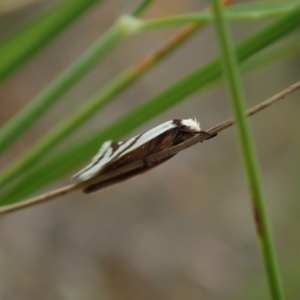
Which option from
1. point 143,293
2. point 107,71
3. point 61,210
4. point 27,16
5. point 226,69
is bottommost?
point 143,293

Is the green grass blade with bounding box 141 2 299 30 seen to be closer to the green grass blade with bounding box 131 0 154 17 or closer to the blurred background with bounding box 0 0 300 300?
the green grass blade with bounding box 131 0 154 17

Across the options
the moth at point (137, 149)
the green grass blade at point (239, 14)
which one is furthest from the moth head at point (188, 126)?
the green grass blade at point (239, 14)

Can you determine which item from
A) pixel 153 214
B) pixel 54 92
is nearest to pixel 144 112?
pixel 54 92

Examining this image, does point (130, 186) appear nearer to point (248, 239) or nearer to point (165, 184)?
point (165, 184)

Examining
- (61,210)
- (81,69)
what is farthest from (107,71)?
(81,69)

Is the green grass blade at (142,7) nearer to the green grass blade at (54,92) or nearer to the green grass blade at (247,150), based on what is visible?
the green grass blade at (54,92)

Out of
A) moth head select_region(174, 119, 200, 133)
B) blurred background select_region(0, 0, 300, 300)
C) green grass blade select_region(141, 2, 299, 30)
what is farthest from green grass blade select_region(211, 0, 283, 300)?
blurred background select_region(0, 0, 300, 300)

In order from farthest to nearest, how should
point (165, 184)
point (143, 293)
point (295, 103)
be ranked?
point (295, 103) < point (165, 184) < point (143, 293)
